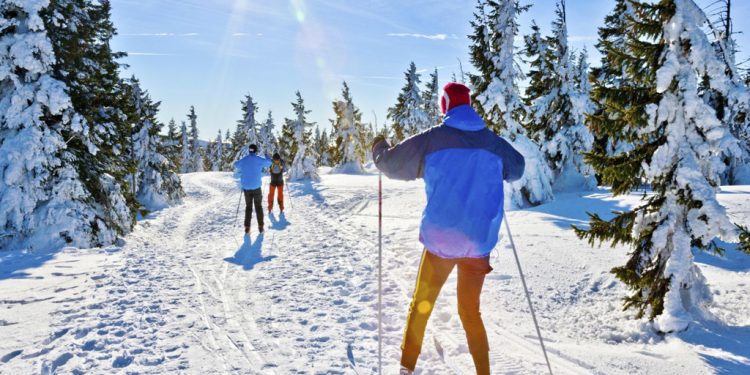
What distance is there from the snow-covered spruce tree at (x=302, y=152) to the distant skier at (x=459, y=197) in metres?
35.2

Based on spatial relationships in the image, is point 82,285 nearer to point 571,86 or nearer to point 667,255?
point 667,255

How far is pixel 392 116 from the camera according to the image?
2174 inches

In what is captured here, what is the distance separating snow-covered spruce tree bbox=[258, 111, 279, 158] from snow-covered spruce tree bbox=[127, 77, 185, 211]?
26272 millimetres

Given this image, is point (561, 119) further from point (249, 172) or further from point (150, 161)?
point (150, 161)

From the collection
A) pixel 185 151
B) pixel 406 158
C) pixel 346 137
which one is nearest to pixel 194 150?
pixel 185 151

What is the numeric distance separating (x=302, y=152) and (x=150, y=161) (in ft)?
48.4

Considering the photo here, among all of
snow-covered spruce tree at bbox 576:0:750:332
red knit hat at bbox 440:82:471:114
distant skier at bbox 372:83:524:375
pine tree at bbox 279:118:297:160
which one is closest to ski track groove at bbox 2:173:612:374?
distant skier at bbox 372:83:524:375

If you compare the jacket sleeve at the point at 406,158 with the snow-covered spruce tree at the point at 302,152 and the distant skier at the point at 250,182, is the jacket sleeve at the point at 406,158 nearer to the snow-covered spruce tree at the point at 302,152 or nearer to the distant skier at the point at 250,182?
the distant skier at the point at 250,182

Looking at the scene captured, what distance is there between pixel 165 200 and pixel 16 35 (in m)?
17.8

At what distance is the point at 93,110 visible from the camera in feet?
41.7

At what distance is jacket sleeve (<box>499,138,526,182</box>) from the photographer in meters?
3.27

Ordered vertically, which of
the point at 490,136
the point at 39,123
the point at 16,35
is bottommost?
the point at 490,136

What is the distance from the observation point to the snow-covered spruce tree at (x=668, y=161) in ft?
16.2

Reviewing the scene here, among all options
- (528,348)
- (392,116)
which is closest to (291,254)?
(528,348)
